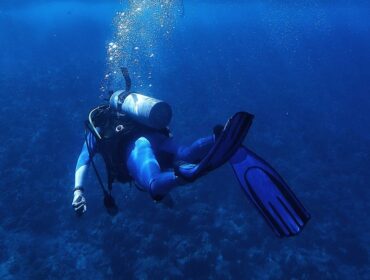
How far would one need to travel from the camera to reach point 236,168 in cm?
331

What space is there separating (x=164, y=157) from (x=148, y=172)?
38.4 inches

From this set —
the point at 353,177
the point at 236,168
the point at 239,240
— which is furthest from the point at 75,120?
the point at 236,168

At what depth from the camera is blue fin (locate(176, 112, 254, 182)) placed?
9.82 ft

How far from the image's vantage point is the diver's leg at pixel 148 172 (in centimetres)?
349

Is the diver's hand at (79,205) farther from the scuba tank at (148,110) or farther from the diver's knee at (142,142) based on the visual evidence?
the scuba tank at (148,110)

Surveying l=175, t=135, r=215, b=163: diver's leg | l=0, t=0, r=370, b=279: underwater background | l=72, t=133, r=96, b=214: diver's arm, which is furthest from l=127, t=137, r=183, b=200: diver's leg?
l=0, t=0, r=370, b=279: underwater background

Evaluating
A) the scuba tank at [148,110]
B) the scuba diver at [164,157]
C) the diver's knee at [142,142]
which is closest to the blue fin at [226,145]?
the scuba diver at [164,157]

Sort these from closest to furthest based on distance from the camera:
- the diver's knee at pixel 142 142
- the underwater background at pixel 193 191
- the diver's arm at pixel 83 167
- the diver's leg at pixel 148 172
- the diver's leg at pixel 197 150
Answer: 1. the diver's leg at pixel 148 172
2. the diver's leg at pixel 197 150
3. the diver's knee at pixel 142 142
4. the diver's arm at pixel 83 167
5. the underwater background at pixel 193 191

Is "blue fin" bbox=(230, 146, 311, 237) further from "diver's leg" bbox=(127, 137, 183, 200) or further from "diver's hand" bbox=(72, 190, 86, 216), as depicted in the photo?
"diver's hand" bbox=(72, 190, 86, 216)

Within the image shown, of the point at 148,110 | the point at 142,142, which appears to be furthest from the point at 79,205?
the point at 148,110

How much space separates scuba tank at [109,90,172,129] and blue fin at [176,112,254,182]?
4.96 ft

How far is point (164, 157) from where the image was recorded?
478 cm

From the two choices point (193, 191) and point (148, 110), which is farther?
point (193, 191)

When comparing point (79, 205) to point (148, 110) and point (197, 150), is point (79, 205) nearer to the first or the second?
point (148, 110)
